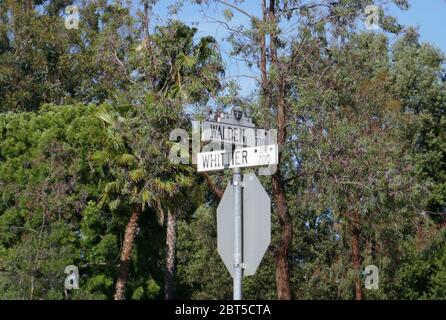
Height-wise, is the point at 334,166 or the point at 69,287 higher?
the point at 334,166

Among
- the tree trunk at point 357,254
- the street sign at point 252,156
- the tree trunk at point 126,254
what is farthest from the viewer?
the tree trunk at point 357,254

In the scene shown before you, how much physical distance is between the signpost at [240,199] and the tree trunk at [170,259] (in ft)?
80.6

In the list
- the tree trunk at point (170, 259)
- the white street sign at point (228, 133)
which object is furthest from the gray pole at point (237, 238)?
the tree trunk at point (170, 259)

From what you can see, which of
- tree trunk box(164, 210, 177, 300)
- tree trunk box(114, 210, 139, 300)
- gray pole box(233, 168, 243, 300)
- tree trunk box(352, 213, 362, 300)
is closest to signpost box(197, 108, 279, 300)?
gray pole box(233, 168, 243, 300)

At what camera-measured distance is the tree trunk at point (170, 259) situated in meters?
33.0

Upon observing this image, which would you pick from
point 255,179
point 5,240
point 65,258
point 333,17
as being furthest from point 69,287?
point 255,179

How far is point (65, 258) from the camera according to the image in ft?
82.0

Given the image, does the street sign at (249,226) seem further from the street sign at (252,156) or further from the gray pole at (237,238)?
the street sign at (252,156)

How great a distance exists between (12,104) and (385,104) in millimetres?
19072

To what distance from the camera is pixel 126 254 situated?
28.3m

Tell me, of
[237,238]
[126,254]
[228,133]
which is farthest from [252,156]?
[126,254]

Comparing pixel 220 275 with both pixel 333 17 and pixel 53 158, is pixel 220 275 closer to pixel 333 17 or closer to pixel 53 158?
pixel 53 158

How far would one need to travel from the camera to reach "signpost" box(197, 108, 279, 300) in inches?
303
